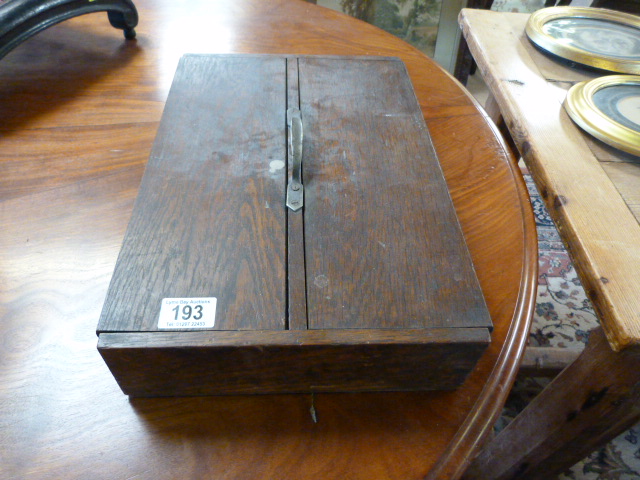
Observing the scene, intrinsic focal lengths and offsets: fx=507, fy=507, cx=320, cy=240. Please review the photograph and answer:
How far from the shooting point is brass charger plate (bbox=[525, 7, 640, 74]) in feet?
3.14

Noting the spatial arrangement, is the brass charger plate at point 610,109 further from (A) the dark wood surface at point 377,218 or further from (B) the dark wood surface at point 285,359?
(B) the dark wood surface at point 285,359

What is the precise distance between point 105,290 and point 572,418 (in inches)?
29.0

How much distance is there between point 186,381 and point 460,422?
29cm

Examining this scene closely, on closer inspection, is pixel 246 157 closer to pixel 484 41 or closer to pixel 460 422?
pixel 460 422

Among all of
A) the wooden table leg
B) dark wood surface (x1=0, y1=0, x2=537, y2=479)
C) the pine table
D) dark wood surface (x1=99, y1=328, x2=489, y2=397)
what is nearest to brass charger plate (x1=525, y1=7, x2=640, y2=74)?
the pine table

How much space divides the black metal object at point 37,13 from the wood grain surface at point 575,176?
0.76 metres

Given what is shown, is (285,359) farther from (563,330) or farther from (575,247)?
(563,330)

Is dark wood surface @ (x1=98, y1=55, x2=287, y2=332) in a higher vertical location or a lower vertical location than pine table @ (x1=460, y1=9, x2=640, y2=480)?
higher

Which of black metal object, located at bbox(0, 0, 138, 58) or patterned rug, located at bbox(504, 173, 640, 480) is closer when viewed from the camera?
black metal object, located at bbox(0, 0, 138, 58)

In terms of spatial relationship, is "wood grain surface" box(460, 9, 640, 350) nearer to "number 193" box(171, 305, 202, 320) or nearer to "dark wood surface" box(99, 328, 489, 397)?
"dark wood surface" box(99, 328, 489, 397)

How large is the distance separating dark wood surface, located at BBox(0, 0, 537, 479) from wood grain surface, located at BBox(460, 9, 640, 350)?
2.5 inches

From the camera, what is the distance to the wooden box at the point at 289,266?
494 millimetres

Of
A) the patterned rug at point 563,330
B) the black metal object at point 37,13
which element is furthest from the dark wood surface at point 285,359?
the patterned rug at point 563,330

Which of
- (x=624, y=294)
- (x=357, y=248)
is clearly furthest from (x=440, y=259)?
(x=624, y=294)
